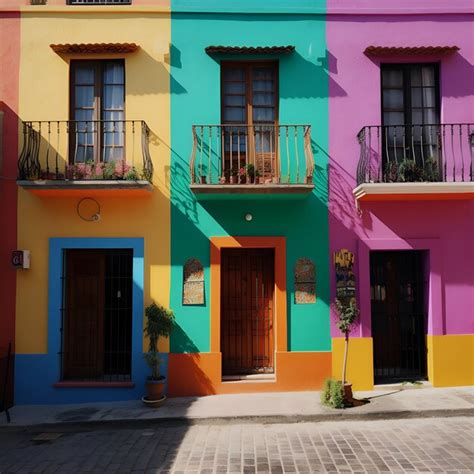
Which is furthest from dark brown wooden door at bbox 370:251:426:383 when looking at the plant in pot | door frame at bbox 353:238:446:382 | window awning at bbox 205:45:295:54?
window awning at bbox 205:45:295:54

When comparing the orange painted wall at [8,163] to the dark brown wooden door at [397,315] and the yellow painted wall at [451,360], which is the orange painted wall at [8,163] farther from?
the yellow painted wall at [451,360]

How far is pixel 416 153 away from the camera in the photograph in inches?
337

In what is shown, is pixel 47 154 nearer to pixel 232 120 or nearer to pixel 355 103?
pixel 232 120

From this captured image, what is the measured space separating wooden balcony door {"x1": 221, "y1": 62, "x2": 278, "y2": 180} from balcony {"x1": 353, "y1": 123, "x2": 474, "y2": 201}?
1793 mm

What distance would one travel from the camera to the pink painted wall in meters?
8.24

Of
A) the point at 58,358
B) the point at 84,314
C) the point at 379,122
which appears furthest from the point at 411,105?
the point at 58,358

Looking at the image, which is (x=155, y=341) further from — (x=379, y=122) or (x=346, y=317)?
(x=379, y=122)

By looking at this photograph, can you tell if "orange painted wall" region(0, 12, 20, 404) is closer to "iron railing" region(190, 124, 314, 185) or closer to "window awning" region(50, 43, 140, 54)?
"window awning" region(50, 43, 140, 54)

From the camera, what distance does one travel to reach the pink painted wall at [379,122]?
27.0 ft

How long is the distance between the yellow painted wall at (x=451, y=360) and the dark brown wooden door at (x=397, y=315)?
38cm

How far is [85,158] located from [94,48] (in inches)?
82.1

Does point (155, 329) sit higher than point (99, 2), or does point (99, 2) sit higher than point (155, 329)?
point (99, 2)

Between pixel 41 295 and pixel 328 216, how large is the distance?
5.70 m

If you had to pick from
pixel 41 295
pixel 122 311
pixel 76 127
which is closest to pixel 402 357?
pixel 122 311
